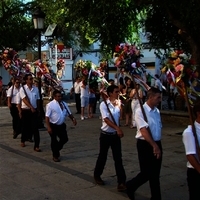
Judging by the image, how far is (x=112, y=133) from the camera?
6.59 meters

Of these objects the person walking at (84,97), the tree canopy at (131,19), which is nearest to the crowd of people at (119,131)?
the tree canopy at (131,19)

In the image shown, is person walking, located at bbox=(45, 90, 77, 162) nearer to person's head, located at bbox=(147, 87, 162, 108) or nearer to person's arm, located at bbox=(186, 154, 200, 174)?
person's head, located at bbox=(147, 87, 162, 108)

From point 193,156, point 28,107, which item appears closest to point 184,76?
point 193,156

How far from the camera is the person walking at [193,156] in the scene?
436 cm

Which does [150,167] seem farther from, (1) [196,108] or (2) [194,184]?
(1) [196,108]

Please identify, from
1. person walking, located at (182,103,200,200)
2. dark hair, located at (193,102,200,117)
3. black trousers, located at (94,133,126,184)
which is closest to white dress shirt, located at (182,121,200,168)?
person walking, located at (182,103,200,200)

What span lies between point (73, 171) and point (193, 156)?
3855mm

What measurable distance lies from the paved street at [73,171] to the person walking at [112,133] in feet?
1.07

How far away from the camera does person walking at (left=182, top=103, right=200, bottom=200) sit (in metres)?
4.36

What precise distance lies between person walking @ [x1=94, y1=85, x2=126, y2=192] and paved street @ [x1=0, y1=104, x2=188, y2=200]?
326mm

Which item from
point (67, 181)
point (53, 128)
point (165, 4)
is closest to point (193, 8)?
point (165, 4)

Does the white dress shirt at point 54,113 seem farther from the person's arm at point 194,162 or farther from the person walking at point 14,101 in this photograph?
the person's arm at point 194,162

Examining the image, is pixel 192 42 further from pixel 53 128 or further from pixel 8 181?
pixel 8 181

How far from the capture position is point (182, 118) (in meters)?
13.4
